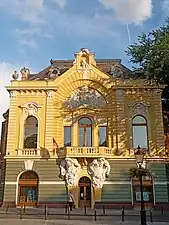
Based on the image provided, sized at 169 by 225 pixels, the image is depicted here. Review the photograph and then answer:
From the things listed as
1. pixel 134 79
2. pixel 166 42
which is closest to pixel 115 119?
pixel 134 79

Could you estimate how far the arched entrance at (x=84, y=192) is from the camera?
29562 mm

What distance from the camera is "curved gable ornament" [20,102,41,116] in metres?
32.3

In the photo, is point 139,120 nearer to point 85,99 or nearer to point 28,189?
point 85,99

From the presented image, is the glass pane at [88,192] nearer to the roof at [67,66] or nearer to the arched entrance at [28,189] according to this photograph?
the arched entrance at [28,189]

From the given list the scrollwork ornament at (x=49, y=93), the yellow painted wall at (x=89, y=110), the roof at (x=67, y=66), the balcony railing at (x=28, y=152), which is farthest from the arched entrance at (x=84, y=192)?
the roof at (x=67, y=66)

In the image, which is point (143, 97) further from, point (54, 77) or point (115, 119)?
point (54, 77)

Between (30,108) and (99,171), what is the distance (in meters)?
9.36

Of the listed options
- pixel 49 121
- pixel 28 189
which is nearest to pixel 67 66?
pixel 49 121

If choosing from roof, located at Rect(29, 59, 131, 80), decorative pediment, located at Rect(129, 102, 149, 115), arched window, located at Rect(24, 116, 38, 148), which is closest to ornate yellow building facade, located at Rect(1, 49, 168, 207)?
arched window, located at Rect(24, 116, 38, 148)

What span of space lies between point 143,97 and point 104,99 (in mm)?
3967

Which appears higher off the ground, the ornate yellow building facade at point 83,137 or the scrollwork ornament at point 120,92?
the scrollwork ornament at point 120,92

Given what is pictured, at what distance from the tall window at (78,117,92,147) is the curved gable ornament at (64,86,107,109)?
1.51 m

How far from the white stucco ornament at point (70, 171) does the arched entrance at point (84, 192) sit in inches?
30.6

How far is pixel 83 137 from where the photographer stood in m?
31.9
